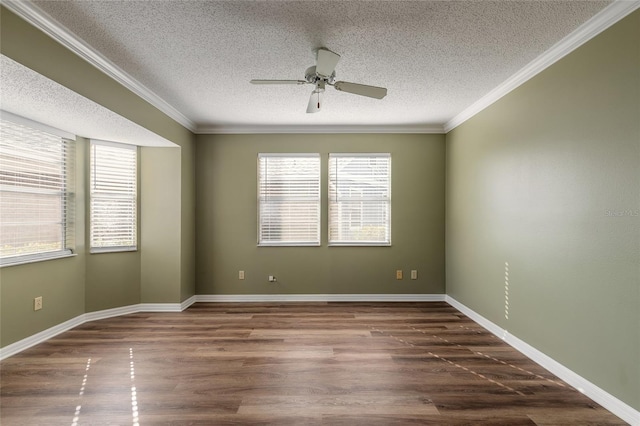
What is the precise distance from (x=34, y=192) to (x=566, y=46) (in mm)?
4927

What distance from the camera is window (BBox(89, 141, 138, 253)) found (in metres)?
4.04

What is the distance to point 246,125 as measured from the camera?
15.6 feet

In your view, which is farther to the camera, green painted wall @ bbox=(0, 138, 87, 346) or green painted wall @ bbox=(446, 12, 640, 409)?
green painted wall @ bbox=(0, 138, 87, 346)

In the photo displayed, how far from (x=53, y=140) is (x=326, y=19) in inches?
127

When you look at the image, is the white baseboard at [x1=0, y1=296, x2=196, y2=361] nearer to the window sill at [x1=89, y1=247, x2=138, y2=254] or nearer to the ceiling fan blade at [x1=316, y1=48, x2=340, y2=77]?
the window sill at [x1=89, y1=247, x2=138, y2=254]

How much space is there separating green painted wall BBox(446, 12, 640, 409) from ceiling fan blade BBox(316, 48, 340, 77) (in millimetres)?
1796

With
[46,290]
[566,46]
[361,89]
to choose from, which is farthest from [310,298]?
[566,46]

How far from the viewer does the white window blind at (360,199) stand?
16.3 feet

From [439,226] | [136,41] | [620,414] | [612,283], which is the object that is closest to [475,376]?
[620,414]

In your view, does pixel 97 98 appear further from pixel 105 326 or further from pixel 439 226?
pixel 439 226

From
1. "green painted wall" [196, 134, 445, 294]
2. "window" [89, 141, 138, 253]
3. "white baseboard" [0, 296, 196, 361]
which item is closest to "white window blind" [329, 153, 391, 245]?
"green painted wall" [196, 134, 445, 294]

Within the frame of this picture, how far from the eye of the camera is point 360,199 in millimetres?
4969

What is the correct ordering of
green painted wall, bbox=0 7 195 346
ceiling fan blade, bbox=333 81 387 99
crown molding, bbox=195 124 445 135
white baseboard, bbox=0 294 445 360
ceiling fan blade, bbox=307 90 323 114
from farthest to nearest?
crown molding, bbox=195 124 445 135 → white baseboard, bbox=0 294 445 360 → ceiling fan blade, bbox=307 90 323 114 → ceiling fan blade, bbox=333 81 387 99 → green painted wall, bbox=0 7 195 346

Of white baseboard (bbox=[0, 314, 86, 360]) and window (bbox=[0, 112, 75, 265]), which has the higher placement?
window (bbox=[0, 112, 75, 265])
